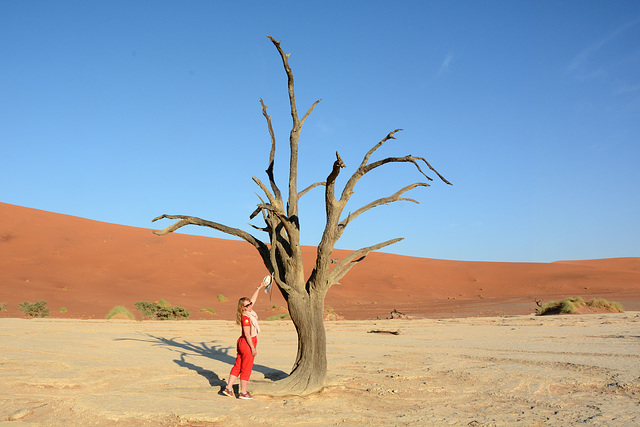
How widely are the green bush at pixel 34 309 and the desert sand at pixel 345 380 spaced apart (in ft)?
27.2

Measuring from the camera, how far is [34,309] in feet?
70.1

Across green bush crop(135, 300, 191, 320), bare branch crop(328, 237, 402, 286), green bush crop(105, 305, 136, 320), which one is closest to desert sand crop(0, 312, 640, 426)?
bare branch crop(328, 237, 402, 286)

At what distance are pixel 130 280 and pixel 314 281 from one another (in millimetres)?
34335

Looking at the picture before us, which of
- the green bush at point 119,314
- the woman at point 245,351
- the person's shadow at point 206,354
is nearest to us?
the woman at point 245,351

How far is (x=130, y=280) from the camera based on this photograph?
123ft

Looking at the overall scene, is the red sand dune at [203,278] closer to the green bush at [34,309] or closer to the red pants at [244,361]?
the green bush at [34,309]

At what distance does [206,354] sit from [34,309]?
14.8 m

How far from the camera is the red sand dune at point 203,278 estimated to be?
28344mm

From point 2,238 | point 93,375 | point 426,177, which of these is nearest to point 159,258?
point 2,238

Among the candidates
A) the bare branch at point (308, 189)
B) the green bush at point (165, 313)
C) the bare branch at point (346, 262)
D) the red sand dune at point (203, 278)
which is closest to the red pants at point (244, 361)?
the bare branch at point (346, 262)

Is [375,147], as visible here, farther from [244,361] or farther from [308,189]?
[244,361]

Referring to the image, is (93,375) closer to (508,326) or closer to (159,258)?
(508,326)

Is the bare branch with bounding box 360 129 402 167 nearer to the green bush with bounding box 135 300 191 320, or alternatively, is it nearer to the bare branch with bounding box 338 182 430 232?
the bare branch with bounding box 338 182 430 232

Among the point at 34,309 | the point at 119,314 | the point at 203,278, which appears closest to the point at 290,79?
the point at 119,314
